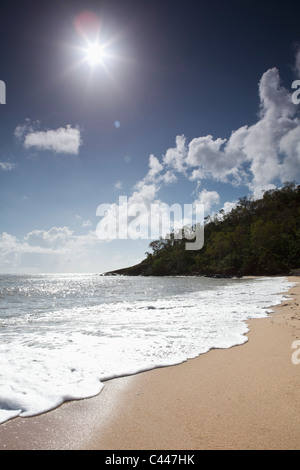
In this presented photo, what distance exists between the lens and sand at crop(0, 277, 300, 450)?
82.9 inches

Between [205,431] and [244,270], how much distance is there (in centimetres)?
6658

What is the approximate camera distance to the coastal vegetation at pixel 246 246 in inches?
2373

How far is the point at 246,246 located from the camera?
237ft

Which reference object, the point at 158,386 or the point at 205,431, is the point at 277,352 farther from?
the point at 205,431

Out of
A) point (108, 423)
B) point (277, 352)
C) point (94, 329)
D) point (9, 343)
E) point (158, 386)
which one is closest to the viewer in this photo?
point (108, 423)

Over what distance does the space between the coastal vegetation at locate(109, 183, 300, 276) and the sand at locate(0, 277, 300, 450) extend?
56062 mm

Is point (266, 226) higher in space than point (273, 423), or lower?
higher

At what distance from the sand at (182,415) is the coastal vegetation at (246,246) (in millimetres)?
56062

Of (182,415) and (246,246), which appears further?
(246,246)

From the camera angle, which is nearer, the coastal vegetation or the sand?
the sand

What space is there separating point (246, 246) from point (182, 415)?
7528 centimetres

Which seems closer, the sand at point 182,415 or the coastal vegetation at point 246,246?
the sand at point 182,415

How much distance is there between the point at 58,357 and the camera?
4438 millimetres
